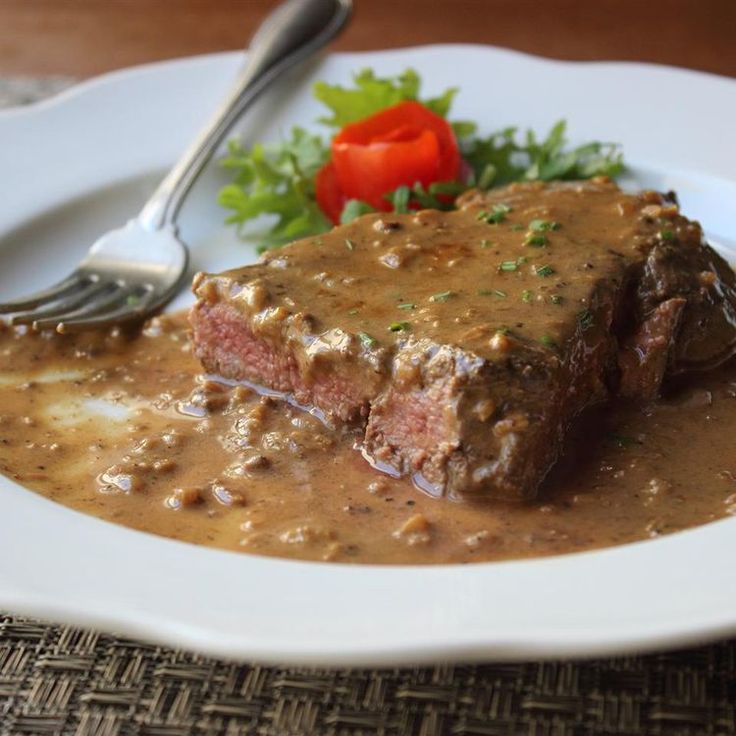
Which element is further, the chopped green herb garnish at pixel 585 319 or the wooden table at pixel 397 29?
the wooden table at pixel 397 29

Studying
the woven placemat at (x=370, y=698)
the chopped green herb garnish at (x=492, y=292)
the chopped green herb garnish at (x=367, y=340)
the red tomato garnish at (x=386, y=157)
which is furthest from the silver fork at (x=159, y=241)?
the woven placemat at (x=370, y=698)

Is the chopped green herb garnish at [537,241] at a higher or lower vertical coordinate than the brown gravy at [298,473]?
higher

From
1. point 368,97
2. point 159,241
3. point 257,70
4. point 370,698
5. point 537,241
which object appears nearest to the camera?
point 370,698

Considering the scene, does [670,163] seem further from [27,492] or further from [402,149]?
[27,492]

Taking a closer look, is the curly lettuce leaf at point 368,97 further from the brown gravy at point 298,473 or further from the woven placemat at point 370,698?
the woven placemat at point 370,698

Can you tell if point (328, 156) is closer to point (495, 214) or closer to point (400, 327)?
point (495, 214)

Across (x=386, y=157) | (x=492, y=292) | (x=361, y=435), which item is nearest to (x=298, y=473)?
(x=361, y=435)

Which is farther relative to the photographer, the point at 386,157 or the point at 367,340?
the point at 386,157
